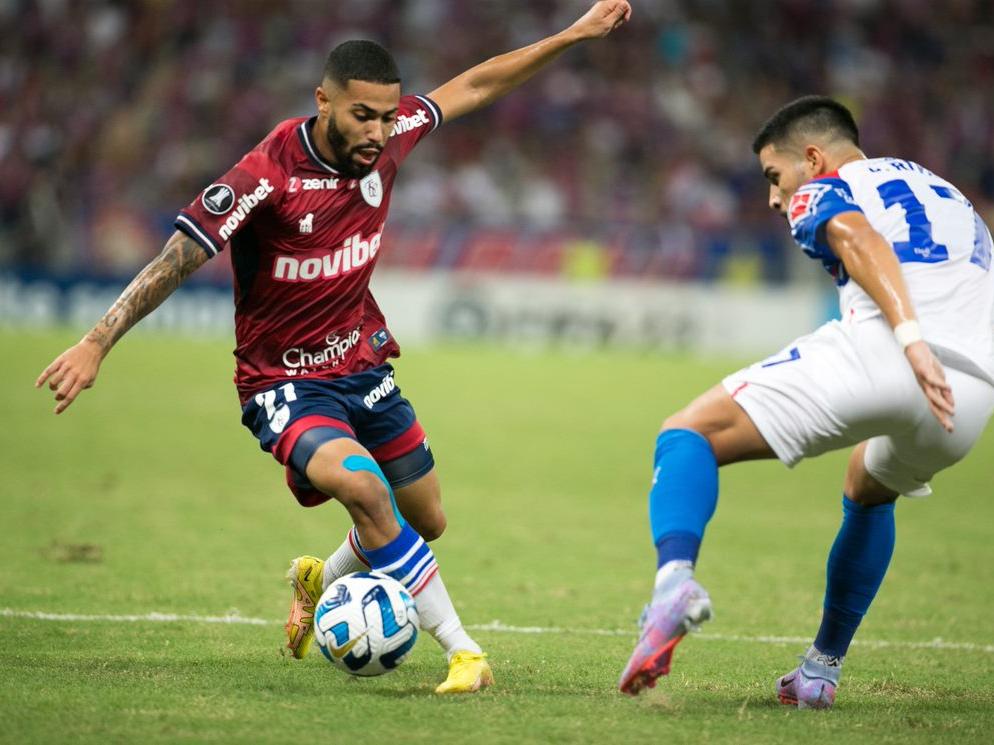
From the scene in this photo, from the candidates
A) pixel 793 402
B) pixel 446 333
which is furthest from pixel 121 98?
pixel 793 402

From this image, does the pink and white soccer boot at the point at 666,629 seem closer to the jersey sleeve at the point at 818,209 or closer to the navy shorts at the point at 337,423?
the jersey sleeve at the point at 818,209

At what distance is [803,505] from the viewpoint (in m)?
10.8

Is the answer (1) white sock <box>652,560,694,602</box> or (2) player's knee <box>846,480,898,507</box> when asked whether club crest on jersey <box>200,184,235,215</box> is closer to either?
(1) white sock <box>652,560,694,602</box>

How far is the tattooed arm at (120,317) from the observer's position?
466cm

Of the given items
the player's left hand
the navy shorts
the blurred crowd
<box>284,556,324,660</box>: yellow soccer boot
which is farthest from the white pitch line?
the blurred crowd

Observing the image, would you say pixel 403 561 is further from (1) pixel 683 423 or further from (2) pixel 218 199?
(2) pixel 218 199

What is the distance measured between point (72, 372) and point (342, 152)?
137cm

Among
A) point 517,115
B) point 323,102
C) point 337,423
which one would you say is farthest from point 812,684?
point 517,115

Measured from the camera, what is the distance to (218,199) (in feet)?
16.3

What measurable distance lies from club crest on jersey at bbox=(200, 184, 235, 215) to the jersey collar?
Result: 44cm

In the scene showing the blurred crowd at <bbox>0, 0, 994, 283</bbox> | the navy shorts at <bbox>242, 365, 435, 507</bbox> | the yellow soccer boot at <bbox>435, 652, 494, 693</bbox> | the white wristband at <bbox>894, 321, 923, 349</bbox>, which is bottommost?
the yellow soccer boot at <bbox>435, 652, 494, 693</bbox>

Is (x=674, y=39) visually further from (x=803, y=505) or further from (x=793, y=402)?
(x=793, y=402)

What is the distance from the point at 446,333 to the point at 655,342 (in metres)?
3.35

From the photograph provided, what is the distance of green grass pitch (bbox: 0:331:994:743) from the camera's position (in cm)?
450
